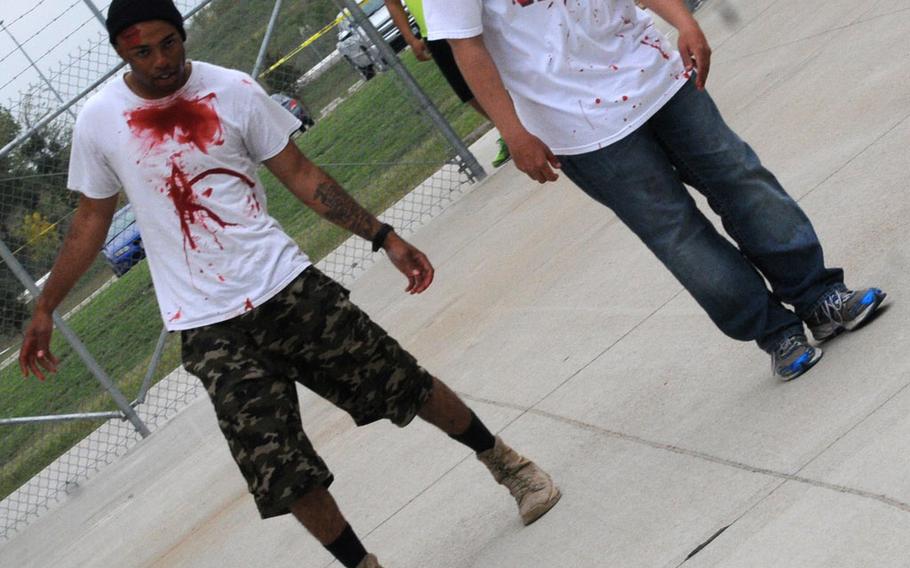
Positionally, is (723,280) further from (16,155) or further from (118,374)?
(118,374)

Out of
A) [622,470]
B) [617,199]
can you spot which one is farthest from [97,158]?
[622,470]

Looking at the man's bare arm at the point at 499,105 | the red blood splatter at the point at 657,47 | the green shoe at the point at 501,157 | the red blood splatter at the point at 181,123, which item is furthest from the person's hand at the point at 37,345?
the green shoe at the point at 501,157

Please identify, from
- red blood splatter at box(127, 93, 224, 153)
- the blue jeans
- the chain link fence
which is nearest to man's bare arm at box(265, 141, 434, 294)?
red blood splatter at box(127, 93, 224, 153)

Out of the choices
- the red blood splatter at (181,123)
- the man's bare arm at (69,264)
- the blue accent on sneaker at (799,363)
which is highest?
the red blood splatter at (181,123)

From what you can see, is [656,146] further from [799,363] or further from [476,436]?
[476,436]

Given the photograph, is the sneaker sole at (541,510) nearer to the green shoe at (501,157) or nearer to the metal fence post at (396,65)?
the metal fence post at (396,65)

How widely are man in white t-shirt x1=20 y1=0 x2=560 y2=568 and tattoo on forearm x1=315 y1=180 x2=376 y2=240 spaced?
4.3 inches

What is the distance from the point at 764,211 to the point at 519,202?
4616mm

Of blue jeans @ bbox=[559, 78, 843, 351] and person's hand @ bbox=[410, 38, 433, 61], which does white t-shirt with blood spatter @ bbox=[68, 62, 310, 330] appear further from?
person's hand @ bbox=[410, 38, 433, 61]

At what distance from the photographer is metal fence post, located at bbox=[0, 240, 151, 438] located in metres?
8.66

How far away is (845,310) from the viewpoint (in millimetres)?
4473

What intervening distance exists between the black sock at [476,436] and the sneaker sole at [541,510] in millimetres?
248

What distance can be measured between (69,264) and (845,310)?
2.51 metres

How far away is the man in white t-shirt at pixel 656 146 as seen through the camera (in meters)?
4.20
